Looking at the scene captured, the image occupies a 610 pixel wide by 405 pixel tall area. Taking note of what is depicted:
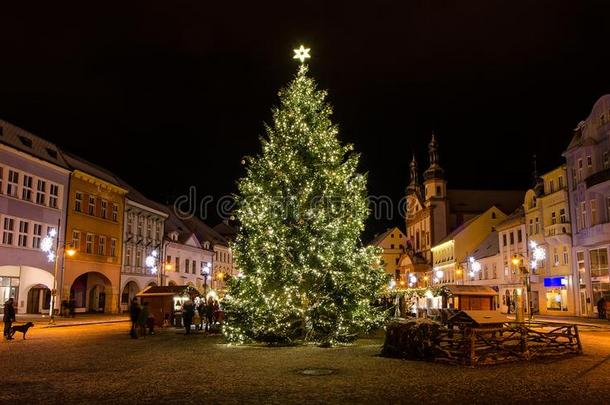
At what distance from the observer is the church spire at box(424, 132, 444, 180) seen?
104 m

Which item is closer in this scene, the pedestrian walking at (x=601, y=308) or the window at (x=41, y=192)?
the pedestrian walking at (x=601, y=308)

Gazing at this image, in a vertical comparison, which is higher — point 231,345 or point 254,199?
point 254,199

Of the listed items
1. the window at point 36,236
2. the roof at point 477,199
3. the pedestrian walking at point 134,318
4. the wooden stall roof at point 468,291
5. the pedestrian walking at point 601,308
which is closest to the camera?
the pedestrian walking at point 134,318

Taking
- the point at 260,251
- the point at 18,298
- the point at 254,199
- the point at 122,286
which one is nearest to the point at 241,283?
the point at 260,251

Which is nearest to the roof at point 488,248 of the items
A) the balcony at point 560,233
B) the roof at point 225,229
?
the balcony at point 560,233

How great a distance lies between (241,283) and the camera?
78.1 ft

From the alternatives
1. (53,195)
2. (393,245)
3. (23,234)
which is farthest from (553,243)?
(393,245)

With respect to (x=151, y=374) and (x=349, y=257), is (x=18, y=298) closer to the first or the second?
(x=349, y=257)

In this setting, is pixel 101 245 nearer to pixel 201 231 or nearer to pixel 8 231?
pixel 8 231

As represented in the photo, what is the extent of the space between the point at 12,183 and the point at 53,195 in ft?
16.2

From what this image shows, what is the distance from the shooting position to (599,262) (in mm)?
45969

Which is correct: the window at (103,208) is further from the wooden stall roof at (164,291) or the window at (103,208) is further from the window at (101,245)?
the wooden stall roof at (164,291)

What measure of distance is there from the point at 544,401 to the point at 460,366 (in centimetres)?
535

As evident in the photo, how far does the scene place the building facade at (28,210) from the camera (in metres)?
40.1
